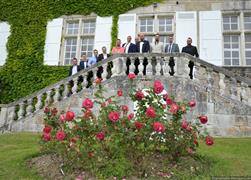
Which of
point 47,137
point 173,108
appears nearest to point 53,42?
point 47,137

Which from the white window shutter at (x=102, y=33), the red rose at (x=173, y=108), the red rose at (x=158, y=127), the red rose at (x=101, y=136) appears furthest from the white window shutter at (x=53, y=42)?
the red rose at (x=158, y=127)

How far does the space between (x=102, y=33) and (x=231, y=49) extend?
4646mm

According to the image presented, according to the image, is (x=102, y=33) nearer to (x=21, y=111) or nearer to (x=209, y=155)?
(x=21, y=111)

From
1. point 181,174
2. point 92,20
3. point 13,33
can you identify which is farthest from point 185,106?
point 13,33

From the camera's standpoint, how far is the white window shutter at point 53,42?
13156 mm

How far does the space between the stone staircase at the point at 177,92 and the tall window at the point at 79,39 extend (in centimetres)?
334

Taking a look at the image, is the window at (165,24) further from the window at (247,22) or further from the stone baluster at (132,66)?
the stone baluster at (132,66)

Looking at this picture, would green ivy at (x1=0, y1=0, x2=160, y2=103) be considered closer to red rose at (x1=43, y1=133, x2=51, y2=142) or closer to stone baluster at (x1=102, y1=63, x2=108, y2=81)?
stone baluster at (x1=102, y1=63, x2=108, y2=81)

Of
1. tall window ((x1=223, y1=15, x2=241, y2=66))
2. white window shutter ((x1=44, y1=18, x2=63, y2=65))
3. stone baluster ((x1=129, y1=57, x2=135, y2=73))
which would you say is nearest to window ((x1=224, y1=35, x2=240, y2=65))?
tall window ((x1=223, y1=15, x2=241, y2=66))

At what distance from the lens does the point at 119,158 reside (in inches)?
190

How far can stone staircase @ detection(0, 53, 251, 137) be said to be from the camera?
9.02 metres

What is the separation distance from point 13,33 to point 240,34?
856 centimetres

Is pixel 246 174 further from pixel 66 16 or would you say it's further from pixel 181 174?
pixel 66 16

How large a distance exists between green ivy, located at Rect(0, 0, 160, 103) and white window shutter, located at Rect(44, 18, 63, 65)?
0.19 metres
